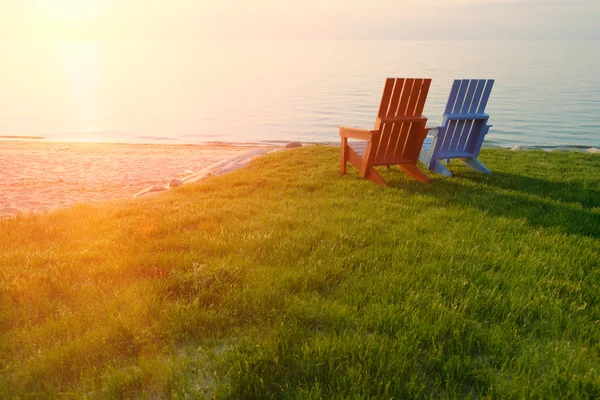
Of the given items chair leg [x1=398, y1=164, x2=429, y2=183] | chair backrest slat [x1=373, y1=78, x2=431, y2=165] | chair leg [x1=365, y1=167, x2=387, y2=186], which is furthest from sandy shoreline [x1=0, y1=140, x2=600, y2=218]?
chair leg [x1=398, y1=164, x2=429, y2=183]

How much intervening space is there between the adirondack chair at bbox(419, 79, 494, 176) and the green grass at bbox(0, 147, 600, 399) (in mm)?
2224

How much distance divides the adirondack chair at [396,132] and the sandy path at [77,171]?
203 inches

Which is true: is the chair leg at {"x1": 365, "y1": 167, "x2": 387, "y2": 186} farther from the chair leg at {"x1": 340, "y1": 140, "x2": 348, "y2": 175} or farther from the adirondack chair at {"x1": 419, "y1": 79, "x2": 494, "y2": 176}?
the adirondack chair at {"x1": 419, "y1": 79, "x2": 494, "y2": 176}

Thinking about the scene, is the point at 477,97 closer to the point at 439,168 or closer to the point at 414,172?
the point at 439,168

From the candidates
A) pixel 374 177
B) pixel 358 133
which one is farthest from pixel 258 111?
pixel 374 177

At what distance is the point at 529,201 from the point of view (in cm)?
654

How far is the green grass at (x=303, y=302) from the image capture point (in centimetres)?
265

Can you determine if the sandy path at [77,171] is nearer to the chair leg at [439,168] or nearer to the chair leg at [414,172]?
the chair leg at [414,172]

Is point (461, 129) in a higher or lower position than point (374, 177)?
higher

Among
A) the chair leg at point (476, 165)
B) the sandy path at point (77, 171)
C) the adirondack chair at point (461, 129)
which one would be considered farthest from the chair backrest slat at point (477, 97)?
the sandy path at point (77, 171)

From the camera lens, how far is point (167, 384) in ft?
8.45

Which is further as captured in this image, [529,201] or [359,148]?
[359,148]

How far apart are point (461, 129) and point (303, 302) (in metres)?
6.28

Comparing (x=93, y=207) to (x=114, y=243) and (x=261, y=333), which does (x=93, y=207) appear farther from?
(x=261, y=333)
